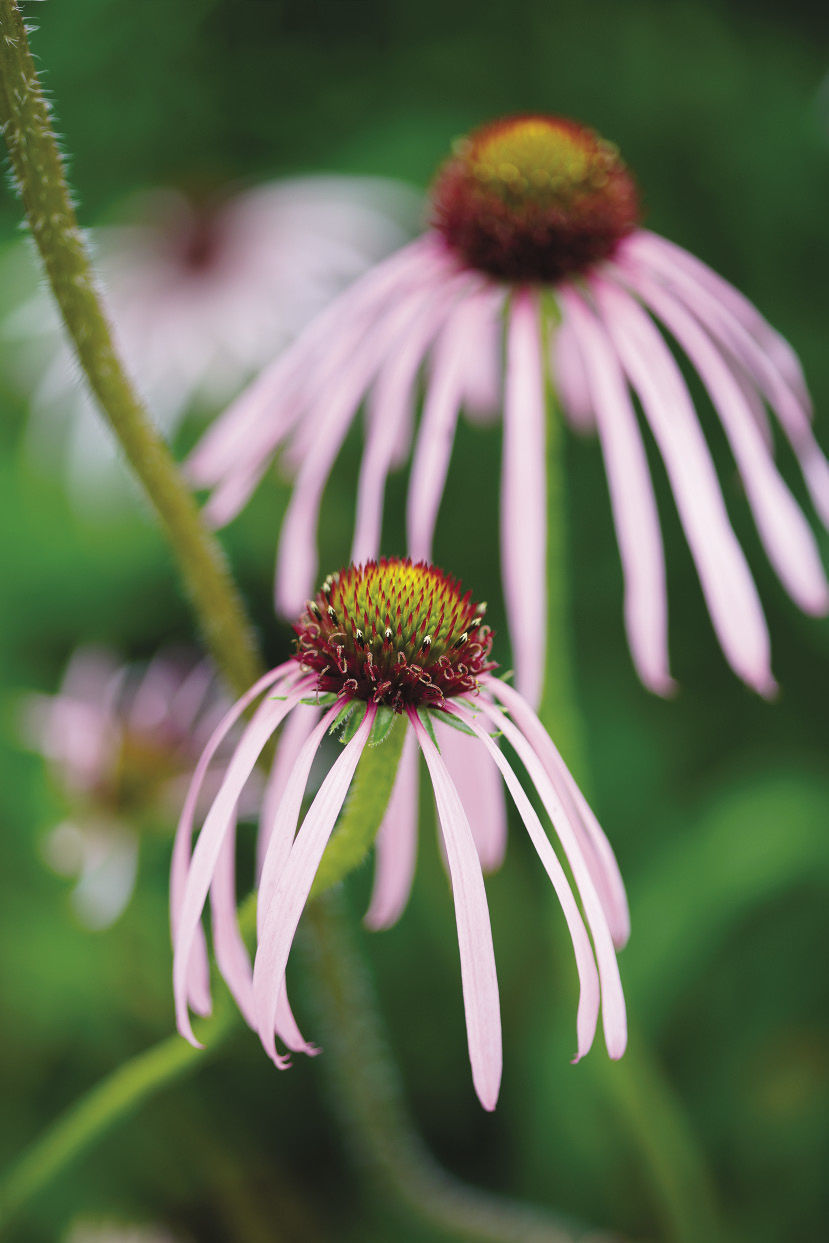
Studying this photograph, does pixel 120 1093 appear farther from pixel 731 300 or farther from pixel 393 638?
pixel 731 300

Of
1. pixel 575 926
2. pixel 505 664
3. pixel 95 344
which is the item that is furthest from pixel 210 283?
pixel 575 926

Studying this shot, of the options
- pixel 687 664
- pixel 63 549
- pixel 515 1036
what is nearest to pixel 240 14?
pixel 63 549

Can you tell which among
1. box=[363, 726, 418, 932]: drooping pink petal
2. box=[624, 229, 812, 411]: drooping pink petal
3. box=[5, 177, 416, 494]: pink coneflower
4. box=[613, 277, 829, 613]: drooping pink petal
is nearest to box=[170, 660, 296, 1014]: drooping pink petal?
box=[363, 726, 418, 932]: drooping pink petal

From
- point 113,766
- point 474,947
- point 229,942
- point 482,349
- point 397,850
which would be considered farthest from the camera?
point 113,766

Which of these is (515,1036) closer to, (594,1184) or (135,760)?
(594,1184)

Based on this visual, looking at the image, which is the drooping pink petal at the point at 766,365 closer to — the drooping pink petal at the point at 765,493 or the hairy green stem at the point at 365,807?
the drooping pink petal at the point at 765,493

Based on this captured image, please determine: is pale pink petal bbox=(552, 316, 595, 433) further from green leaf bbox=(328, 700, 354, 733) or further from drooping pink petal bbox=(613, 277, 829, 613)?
green leaf bbox=(328, 700, 354, 733)
